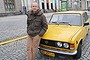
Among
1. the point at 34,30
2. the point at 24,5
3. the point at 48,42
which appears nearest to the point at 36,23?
the point at 34,30

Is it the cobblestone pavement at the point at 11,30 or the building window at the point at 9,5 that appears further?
the building window at the point at 9,5

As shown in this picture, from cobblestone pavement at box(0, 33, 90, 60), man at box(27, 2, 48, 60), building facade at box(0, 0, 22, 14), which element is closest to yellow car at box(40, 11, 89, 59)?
man at box(27, 2, 48, 60)

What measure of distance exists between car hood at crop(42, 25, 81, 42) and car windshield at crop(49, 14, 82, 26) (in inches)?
13.9

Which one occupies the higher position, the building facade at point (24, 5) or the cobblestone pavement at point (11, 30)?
the building facade at point (24, 5)

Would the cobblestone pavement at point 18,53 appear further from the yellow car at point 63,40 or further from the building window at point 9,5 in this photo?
the building window at point 9,5

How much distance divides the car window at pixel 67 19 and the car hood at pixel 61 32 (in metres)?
0.36

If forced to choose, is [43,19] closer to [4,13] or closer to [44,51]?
[44,51]

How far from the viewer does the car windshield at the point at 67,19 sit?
21.4ft

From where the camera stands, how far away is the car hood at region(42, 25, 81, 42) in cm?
519

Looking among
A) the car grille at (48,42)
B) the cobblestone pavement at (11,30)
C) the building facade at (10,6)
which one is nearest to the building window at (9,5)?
the building facade at (10,6)

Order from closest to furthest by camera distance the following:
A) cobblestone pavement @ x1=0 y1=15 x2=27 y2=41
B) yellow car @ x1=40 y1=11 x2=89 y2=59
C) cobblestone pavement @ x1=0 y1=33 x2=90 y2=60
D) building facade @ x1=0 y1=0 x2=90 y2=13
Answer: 1. yellow car @ x1=40 y1=11 x2=89 y2=59
2. cobblestone pavement @ x1=0 y1=33 x2=90 y2=60
3. cobblestone pavement @ x1=0 y1=15 x2=27 y2=41
4. building facade @ x1=0 y1=0 x2=90 y2=13

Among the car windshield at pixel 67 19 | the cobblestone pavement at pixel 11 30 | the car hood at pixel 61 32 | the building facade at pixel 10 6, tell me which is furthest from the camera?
the building facade at pixel 10 6

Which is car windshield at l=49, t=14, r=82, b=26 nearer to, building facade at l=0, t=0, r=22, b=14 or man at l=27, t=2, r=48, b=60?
man at l=27, t=2, r=48, b=60

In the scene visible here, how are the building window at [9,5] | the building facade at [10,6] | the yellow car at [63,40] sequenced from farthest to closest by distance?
the building window at [9,5], the building facade at [10,6], the yellow car at [63,40]
